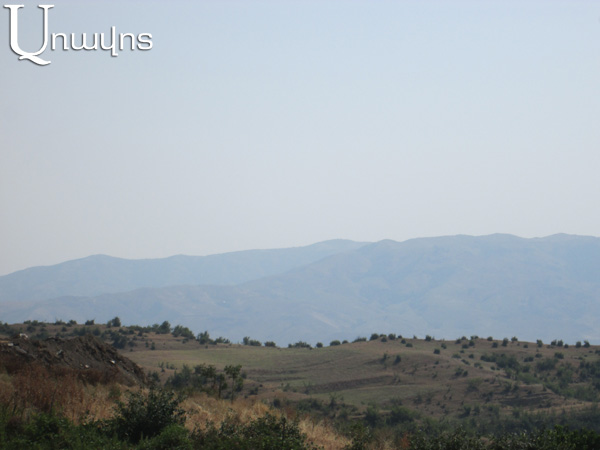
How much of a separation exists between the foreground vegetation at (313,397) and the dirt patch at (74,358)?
1.12 ft

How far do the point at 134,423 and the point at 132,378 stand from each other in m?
5.87

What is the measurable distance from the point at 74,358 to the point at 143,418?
614 cm

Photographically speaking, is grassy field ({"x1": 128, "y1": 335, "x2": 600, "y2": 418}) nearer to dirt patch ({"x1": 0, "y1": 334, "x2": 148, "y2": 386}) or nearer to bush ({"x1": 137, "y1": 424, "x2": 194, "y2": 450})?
dirt patch ({"x1": 0, "y1": 334, "x2": 148, "y2": 386})

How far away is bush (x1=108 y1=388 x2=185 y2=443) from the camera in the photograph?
540 inches

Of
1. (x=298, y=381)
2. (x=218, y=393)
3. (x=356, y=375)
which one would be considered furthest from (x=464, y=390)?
(x=218, y=393)

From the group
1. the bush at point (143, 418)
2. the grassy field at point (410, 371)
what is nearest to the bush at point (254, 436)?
the bush at point (143, 418)

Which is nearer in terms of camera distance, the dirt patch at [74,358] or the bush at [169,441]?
the bush at [169,441]

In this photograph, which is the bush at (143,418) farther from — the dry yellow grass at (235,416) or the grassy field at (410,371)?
the grassy field at (410,371)

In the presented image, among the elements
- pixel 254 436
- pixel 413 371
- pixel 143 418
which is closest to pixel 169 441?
pixel 143 418

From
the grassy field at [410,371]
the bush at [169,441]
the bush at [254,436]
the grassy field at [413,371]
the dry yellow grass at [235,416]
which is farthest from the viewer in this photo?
the grassy field at [413,371]

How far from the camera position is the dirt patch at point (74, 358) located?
16.9 meters

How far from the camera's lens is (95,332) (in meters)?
55.0

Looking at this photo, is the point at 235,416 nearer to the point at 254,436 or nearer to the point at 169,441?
the point at 254,436

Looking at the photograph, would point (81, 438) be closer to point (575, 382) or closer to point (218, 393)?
point (218, 393)
